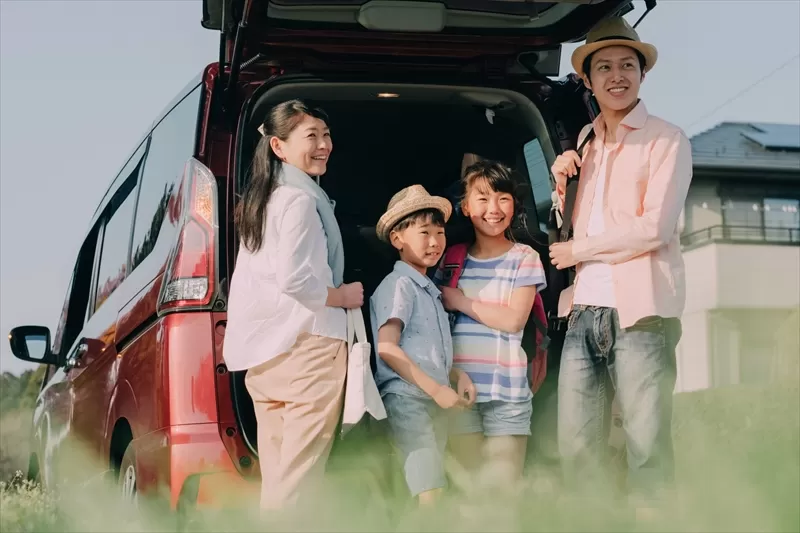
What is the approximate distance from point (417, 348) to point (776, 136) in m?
29.7

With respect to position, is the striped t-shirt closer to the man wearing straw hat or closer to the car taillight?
the man wearing straw hat

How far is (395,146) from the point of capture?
208 inches

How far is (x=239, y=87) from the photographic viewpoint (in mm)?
3982

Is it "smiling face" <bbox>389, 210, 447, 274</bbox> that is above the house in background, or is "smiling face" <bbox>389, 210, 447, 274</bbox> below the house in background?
below

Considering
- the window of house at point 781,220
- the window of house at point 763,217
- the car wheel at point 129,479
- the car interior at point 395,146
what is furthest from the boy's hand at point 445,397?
the window of house at point 781,220

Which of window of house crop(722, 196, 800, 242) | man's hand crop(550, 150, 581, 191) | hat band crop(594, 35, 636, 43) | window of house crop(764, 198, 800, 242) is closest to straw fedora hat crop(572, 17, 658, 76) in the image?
hat band crop(594, 35, 636, 43)

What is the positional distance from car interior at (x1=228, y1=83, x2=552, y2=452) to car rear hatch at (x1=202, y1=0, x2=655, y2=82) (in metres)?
0.16

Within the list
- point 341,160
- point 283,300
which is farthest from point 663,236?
point 341,160

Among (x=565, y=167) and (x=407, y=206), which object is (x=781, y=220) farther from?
(x=407, y=206)

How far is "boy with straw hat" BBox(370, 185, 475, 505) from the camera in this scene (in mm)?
3672

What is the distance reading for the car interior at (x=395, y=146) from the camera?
14.1 ft

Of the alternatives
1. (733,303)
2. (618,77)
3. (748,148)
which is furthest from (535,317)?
(748,148)

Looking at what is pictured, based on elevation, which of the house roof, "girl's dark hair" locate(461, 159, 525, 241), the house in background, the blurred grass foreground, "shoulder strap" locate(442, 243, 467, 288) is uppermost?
the house roof

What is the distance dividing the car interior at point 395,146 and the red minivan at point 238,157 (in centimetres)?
1
